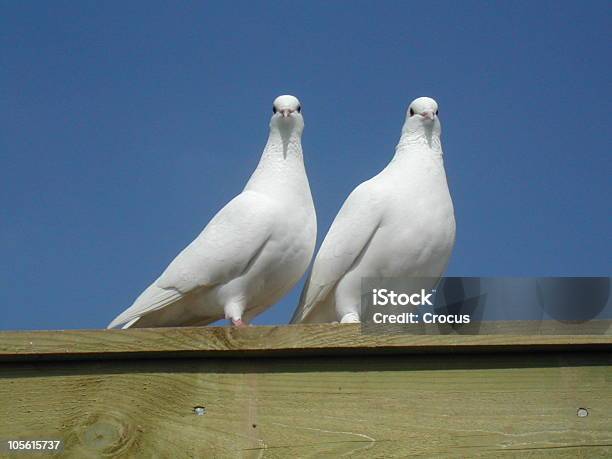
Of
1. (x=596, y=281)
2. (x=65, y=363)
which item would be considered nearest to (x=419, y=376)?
(x=596, y=281)

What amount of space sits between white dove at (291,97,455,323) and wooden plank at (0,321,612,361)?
134 cm

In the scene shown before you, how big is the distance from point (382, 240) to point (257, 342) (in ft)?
5.48

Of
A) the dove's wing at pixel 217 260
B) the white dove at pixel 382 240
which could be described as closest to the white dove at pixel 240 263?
the dove's wing at pixel 217 260

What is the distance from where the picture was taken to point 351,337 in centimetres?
268

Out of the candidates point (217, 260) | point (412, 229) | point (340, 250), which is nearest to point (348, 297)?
point (340, 250)

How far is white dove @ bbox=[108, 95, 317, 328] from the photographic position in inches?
168

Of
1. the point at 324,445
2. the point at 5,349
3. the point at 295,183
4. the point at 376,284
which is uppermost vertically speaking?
the point at 295,183

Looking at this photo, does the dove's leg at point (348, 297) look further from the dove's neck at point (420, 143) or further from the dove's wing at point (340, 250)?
the dove's neck at point (420, 143)

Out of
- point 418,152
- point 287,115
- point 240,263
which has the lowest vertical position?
point 240,263

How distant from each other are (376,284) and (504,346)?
1.23 meters

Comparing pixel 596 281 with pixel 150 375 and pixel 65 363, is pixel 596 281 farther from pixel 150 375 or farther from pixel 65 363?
pixel 65 363

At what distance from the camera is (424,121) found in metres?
4.66

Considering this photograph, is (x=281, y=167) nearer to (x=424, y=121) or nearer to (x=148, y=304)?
(x=424, y=121)

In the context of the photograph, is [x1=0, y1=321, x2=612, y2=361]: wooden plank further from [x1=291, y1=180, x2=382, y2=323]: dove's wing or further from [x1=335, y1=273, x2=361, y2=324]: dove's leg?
[x1=291, y1=180, x2=382, y2=323]: dove's wing
